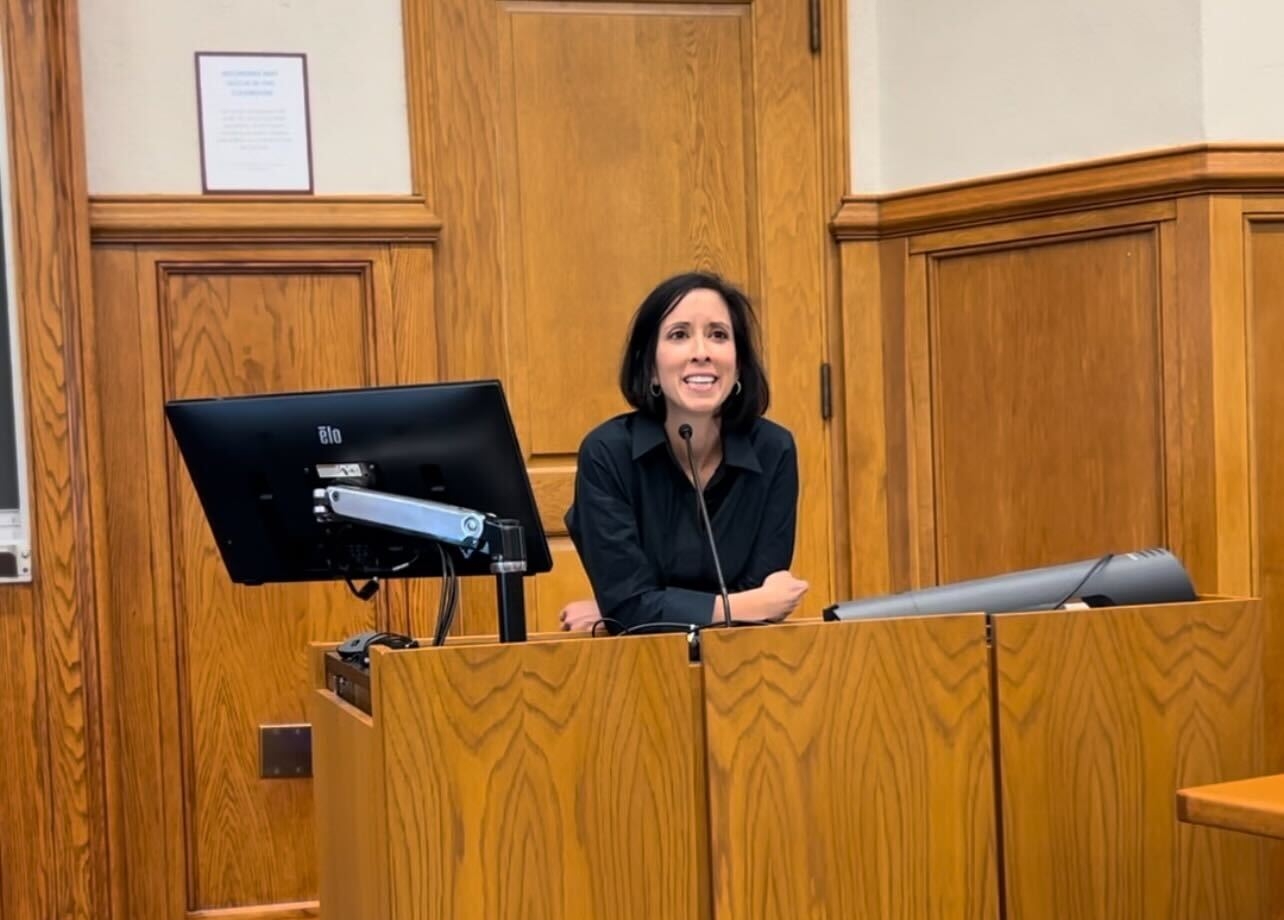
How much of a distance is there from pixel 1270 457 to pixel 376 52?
1.96 m

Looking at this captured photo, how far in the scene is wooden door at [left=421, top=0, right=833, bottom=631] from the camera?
346 cm

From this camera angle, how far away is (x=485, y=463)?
6.54 feet

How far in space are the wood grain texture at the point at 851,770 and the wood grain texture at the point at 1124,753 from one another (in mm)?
44

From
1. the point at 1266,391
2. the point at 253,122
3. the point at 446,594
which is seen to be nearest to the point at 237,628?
the point at 253,122

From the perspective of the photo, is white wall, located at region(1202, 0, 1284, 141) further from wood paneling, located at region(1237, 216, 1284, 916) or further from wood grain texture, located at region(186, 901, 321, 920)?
wood grain texture, located at region(186, 901, 321, 920)

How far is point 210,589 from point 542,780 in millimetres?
1697

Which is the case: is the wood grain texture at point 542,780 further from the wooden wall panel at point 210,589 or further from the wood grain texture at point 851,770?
the wooden wall panel at point 210,589

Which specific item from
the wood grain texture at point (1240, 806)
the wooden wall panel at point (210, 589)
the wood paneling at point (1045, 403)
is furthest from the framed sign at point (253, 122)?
the wood grain texture at point (1240, 806)

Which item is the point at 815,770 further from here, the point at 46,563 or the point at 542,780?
the point at 46,563

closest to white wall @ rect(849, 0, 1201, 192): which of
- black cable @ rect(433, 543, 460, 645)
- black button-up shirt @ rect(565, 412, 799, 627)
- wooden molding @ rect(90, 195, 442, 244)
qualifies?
wooden molding @ rect(90, 195, 442, 244)

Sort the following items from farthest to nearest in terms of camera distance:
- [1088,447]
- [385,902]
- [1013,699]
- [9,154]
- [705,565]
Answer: [1088,447]
[9,154]
[705,565]
[1013,699]
[385,902]

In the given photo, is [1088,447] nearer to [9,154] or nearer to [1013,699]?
[1013,699]

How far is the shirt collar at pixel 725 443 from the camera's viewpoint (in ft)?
8.02

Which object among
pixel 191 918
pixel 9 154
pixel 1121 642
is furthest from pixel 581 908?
pixel 9 154
